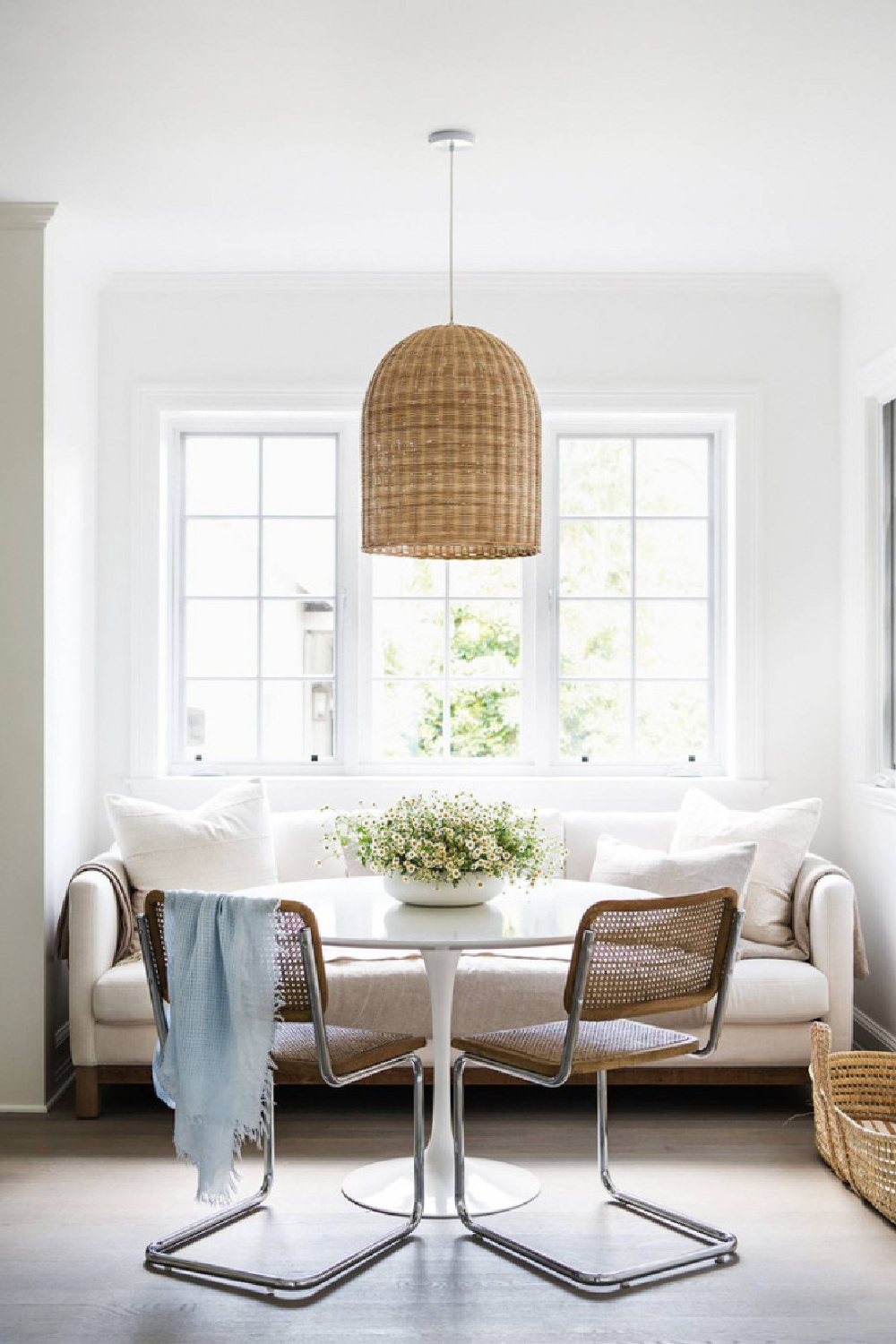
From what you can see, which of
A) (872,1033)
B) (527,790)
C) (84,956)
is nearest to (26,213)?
(84,956)

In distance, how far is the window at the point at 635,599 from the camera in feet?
16.5

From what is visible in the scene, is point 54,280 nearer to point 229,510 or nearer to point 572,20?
point 229,510

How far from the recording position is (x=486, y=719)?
199 inches

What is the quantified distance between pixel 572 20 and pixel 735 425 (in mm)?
2165

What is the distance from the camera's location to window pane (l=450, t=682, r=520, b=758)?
505cm

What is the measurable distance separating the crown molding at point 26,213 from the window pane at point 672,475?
7.41 ft

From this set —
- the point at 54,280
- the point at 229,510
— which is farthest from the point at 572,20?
the point at 229,510

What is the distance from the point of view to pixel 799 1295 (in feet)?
9.34

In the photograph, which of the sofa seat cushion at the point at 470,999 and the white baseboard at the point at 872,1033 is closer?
the sofa seat cushion at the point at 470,999

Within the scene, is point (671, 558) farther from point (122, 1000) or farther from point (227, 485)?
point (122, 1000)

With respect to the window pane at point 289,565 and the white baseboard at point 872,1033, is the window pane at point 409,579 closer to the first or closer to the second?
the window pane at point 289,565

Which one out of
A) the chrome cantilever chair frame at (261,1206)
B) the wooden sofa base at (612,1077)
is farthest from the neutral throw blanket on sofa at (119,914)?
the chrome cantilever chair frame at (261,1206)

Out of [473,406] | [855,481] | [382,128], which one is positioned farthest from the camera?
[855,481]

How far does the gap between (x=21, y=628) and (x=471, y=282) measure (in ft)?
6.74
